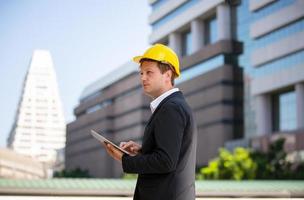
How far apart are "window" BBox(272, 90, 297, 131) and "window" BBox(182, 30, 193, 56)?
26.6m

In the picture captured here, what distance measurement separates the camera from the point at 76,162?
5743 inches

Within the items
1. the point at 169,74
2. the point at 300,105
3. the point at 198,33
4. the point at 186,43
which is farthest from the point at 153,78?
the point at 186,43

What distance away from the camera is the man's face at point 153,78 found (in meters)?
3.58

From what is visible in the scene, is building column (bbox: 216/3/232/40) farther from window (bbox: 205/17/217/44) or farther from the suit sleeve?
the suit sleeve

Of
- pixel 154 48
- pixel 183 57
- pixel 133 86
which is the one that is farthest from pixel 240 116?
pixel 154 48

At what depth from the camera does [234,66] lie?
77750 millimetres

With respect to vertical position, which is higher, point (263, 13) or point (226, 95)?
point (263, 13)

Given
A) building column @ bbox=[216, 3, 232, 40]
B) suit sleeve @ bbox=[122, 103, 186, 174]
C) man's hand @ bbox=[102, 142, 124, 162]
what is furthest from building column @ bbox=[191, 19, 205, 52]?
suit sleeve @ bbox=[122, 103, 186, 174]

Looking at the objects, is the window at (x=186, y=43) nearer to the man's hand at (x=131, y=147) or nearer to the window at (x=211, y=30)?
the window at (x=211, y=30)

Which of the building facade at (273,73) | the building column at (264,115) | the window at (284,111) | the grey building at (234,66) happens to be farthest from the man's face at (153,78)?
the building column at (264,115)

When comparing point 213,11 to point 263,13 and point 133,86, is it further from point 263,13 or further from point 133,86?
point 133,86

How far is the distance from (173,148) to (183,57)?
3483 inches

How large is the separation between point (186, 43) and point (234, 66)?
1875 centimetres

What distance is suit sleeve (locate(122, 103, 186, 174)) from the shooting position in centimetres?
331
